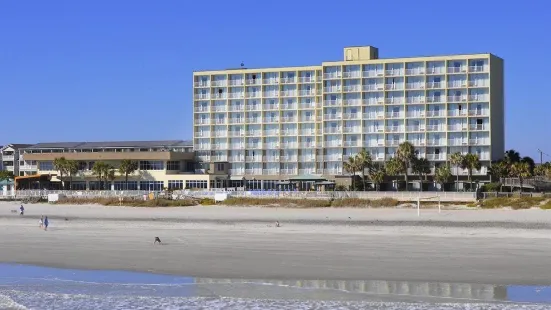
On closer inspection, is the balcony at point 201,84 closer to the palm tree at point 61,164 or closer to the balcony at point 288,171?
the balcony at point 288,171

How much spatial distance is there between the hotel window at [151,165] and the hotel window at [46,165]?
568 inches

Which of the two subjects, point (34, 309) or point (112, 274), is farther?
point (112, 274)

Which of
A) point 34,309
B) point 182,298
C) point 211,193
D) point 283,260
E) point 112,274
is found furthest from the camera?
point 211,193

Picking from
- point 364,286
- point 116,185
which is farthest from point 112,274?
point 116,185

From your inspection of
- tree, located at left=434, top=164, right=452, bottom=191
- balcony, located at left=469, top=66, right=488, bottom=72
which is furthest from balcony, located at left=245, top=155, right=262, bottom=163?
balcony, located at left=469, top=66, right=488, bottom=72

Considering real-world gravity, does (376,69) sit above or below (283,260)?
above

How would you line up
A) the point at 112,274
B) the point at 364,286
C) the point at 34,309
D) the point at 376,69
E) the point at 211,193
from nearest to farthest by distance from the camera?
the point at 34,309
the point at 364,286
the point at 112,274
the point at 211,193
the point at 376,69

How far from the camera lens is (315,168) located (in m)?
100

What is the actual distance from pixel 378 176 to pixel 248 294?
65.3 metres

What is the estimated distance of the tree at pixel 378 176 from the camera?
9000 centimetres

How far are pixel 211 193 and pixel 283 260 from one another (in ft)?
154

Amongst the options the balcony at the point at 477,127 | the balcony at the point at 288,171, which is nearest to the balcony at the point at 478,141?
the balcony at the point at 477,127

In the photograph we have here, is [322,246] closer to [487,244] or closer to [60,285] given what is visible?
[487,244]

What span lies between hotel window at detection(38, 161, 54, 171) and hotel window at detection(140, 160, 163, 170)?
568 inches
